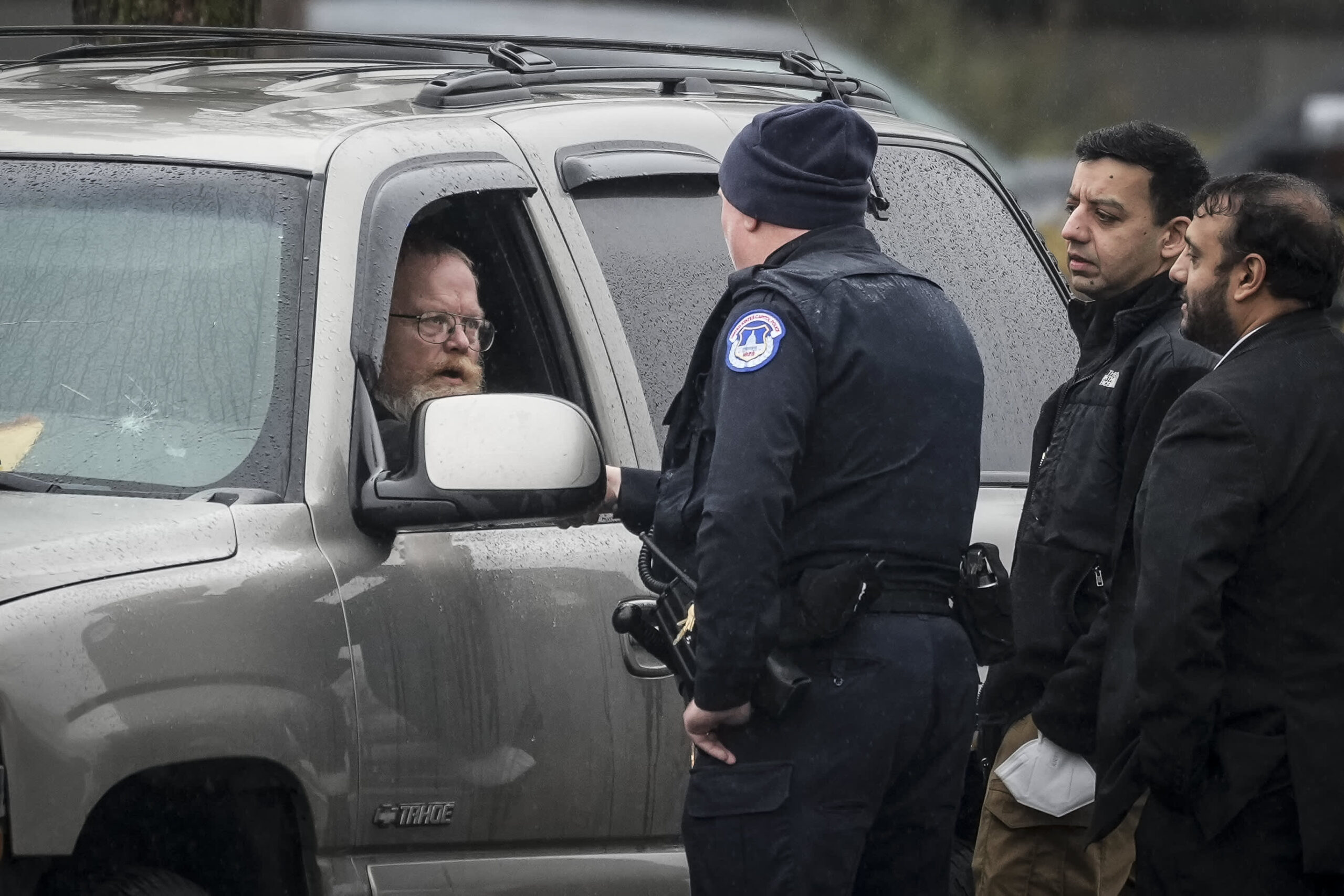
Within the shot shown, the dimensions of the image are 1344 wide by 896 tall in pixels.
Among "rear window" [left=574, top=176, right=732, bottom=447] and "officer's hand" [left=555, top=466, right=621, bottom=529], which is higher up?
"rear window" [left=574, top=176, right=732, bottom=447]

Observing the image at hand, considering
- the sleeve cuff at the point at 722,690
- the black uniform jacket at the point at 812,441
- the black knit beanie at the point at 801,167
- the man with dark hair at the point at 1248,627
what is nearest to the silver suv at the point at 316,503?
the black uniform jacket at the point at 812,441

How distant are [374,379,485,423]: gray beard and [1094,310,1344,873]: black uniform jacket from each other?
129 cm

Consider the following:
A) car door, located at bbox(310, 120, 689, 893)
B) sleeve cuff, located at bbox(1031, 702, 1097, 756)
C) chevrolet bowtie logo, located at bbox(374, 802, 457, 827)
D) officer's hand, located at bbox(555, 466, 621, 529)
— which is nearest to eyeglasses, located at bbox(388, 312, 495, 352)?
car door, located at bbox(310, 120, 689, 893)

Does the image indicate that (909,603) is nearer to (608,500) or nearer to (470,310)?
(608,500)

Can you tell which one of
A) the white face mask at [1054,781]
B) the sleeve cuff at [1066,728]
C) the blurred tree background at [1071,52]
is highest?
the sleeve cuff at [1066,728]

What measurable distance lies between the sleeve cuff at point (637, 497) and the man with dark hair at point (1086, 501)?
2.51 ft

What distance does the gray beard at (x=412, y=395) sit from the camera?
4.05 meters

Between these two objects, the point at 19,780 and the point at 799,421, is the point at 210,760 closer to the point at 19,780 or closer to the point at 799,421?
the point at 19,780

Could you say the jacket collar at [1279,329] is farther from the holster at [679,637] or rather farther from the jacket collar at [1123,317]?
the holster at [679,637]

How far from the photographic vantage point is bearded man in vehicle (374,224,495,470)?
13.6 feet

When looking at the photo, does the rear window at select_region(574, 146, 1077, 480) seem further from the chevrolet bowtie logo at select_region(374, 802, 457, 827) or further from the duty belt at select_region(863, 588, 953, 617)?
the chevrolet bowtie logo at select_region(374, 802, 457, 827)

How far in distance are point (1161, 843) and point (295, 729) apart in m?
1.40

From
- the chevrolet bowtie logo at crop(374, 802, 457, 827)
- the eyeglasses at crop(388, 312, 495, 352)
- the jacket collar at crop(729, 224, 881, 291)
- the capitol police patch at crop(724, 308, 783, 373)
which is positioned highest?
the jacket collar at crop(729, 224, 881, 291)

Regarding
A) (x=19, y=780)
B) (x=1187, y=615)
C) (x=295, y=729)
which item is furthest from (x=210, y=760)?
(x=1187, y=615)
